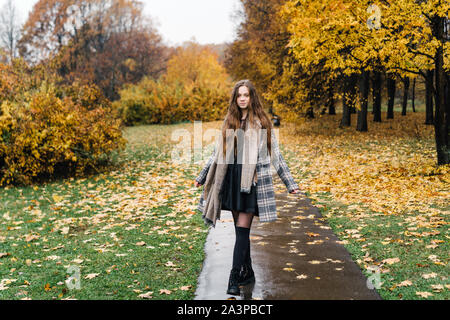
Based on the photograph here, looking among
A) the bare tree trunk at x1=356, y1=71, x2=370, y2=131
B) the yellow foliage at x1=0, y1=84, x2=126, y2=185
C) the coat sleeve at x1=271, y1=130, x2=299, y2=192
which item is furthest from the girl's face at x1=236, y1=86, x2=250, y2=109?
the bare tree trunk at x1=356, y1=71, x2=370, y2=131

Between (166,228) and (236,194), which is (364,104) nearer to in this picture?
(166,228)

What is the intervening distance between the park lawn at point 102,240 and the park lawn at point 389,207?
2169 millimetres

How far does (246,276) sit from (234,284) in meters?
0.29

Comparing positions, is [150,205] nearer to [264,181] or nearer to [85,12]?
[264,181]

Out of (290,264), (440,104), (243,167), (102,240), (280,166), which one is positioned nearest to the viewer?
(243,167)

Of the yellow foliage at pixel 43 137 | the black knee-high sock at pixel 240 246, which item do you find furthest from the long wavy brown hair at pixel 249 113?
the yellow foliage at pixel 43 137

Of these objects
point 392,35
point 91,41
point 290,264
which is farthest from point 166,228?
point 91,41

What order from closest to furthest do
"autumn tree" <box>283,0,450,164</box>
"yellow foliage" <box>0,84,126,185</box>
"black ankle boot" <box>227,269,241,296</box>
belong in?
"black ankle boot" <box>227,269,241,296</box> < "autumn tree" <box>283,0,450,164</box> < "yellow foliage" <box>0,84,126,185</box>

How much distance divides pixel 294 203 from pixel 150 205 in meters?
2.87

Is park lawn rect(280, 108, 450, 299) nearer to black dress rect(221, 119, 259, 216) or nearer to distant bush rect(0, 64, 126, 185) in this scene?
black dress rect(221, 119, 259, 216)

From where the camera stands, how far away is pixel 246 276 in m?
4.45

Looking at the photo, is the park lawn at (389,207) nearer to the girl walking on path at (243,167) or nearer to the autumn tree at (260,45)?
the girl walking on path at (243,167)

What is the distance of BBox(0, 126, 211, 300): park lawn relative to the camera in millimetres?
4555

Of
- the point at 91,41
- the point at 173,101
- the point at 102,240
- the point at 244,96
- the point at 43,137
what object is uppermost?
the point at 91,41
